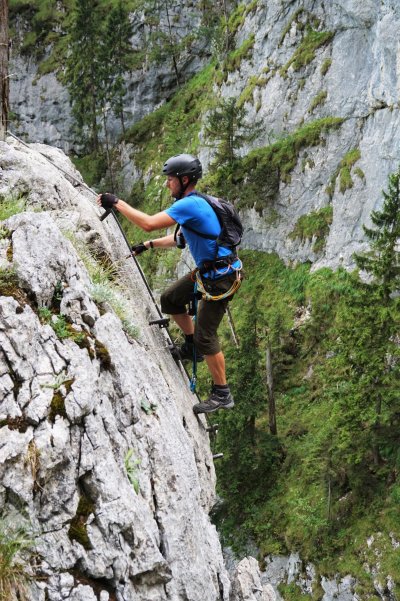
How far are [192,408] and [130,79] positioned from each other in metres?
59.6

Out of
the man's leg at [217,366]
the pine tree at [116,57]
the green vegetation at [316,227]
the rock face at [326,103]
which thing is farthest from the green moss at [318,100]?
the man's leg at [217,366]

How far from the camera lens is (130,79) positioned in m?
62.8

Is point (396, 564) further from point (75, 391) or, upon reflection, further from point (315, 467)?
point (75, 391)

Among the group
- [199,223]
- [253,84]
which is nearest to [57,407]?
[199,223]

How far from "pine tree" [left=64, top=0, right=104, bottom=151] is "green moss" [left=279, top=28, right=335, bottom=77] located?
23.2 meters

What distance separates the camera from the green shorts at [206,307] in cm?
854

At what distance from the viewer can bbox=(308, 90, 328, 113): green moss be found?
37.2 meters

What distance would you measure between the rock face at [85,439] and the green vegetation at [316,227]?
92.6ft

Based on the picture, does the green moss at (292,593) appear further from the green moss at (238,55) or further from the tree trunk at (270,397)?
the green moss at (238,55)

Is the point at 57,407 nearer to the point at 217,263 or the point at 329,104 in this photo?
the point at 217,263

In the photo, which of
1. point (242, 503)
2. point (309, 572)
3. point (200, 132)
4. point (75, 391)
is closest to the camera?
point (75, 391)

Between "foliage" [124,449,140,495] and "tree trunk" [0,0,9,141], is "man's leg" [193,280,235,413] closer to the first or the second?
"foliage" [124,449,140,495]

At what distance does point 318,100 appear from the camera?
3759 centimetres

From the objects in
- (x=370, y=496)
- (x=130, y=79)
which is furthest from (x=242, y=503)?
(x=130, y=79)
